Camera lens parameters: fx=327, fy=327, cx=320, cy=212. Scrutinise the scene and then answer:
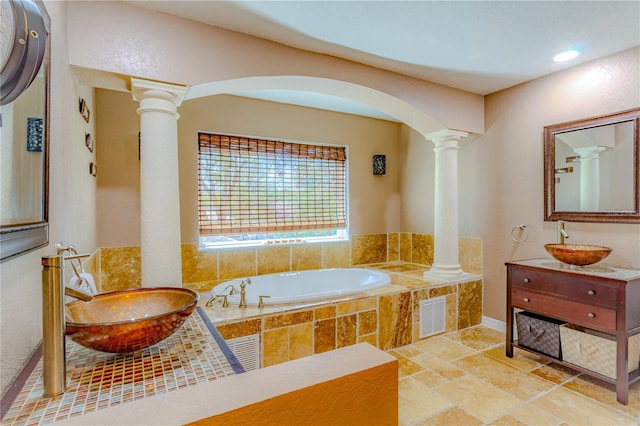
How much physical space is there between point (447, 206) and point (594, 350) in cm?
164

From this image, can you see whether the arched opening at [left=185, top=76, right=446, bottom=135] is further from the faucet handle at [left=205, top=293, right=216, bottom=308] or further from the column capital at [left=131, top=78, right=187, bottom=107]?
the faucet handle at [left=205, top=293, right=216, bottom=308]

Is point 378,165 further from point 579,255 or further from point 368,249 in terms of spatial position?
point 579,255

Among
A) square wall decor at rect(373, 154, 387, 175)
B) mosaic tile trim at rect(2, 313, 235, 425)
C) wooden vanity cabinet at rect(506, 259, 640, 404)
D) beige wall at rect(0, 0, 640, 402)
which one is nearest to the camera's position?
mosaic tile trim at rect(2, 313, 235, 425)

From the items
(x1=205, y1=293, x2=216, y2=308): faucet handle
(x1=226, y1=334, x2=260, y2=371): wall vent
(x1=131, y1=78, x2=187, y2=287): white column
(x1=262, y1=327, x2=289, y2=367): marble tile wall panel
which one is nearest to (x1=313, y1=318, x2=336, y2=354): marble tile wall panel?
(x1=262, y1=327, x2=289, y2=367): marble tile wall panel

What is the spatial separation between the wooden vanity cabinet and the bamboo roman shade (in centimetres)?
209

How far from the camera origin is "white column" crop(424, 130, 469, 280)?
11.2 feet

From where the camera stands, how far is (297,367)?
3.01ft

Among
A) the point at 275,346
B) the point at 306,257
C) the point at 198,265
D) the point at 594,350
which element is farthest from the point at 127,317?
the point at 594,350

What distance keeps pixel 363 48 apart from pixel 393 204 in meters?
2.49

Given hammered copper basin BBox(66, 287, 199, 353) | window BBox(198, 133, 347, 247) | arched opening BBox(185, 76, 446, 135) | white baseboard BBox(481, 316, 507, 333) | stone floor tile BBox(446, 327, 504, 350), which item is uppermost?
arched opening BBox(185, 76, 446, 135)

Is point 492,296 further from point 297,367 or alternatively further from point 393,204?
point 297,367

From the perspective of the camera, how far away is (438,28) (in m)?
2.18

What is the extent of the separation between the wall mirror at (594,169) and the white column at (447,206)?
0.79 meters

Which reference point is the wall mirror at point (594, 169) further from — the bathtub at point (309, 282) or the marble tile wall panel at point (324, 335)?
the marble tile wall panel at point (324, 335)
